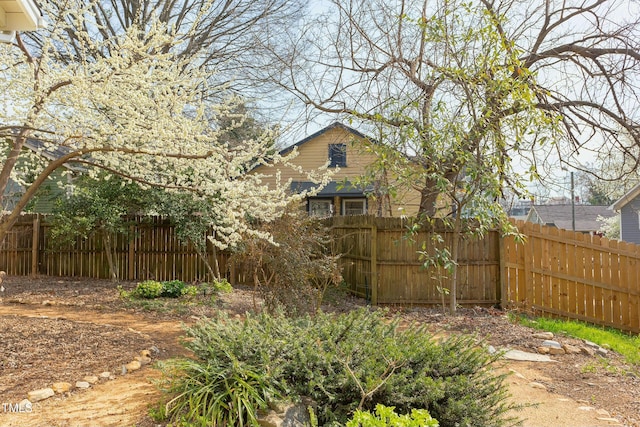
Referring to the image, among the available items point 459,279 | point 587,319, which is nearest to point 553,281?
A: point 587,319

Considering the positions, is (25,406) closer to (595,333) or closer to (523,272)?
(595,333)

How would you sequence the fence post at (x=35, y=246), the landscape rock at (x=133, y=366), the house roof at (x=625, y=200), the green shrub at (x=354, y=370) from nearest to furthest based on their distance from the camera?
the green shrub at (x=354, y=370)
the landscape rock at (x=133, y=366)
the fence post at (x=35, y=246)
the house roof at (x=625, y=200)

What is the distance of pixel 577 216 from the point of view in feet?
103

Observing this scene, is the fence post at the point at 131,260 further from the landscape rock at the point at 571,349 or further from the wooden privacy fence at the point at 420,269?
the landscape rock at the point at 571,349

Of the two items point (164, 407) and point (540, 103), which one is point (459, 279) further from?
point (164, 407)

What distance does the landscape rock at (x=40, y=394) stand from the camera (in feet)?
11.3

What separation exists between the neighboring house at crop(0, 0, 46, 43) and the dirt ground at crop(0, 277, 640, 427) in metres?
3.01

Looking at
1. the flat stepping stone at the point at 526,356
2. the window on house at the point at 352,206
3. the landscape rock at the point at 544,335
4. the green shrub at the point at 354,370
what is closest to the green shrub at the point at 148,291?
the green shrub at the point at 354,370

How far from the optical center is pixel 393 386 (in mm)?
2998

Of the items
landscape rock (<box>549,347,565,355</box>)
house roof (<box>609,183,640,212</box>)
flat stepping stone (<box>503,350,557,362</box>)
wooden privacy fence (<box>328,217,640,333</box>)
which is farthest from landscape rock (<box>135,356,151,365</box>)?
house roof (<box>609,183,640,212</box>)

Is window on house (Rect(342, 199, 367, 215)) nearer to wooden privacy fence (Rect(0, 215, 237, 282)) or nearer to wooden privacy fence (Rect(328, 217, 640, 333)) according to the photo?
wooden privacy fence (Rect(0, 215, 237, 282))

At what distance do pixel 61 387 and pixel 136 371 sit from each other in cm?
65

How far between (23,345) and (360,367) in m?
3.57

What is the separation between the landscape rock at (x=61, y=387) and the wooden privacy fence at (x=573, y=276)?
20.9 feet
